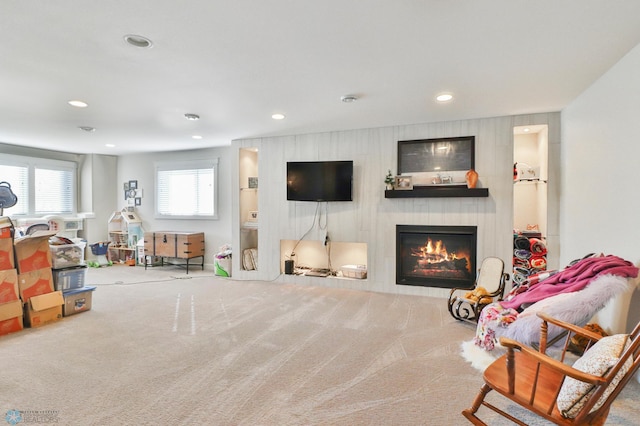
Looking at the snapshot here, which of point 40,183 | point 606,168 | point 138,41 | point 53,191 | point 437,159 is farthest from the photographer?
point 53,191

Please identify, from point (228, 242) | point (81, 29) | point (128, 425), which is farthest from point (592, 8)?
point (228, 242)

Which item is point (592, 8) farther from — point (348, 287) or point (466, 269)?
point (348, 287)

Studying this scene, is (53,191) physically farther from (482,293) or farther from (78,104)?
(482,293)

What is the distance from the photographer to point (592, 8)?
1.95 m

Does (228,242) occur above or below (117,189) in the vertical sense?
below

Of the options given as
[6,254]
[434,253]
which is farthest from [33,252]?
[434,253]

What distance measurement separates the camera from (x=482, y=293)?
365 cm

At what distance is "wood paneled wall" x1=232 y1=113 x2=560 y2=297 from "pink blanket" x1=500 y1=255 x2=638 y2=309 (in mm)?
1626

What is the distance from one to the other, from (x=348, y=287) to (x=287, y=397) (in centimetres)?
301

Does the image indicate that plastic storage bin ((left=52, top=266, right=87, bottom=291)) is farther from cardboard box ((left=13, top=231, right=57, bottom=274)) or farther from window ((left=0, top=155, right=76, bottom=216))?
window ((left=0, top=155, right=76, bottom=216))

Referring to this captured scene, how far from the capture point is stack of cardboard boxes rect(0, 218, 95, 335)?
11.0 feet

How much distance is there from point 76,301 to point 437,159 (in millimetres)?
4922

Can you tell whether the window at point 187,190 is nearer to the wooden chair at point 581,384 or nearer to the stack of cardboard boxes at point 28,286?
the stack of cardboard boxes at point 28,286

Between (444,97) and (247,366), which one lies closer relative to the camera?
(247,366)
